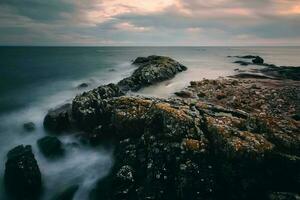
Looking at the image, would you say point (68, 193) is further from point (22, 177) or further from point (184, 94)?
point (184, 94)

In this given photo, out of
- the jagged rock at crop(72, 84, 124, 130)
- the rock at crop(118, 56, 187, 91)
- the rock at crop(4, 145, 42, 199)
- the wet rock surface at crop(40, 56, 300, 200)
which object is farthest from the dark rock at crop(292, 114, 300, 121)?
the rock at crop(118, 56, 187, 91)

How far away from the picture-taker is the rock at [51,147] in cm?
1908

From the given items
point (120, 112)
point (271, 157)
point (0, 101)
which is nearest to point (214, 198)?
point (271, 157)

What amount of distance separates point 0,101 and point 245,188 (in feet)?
100

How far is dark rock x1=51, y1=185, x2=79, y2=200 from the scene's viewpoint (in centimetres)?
1543

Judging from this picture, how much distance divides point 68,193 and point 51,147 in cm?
476

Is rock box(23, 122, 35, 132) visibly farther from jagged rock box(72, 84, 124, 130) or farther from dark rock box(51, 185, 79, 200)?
dark rock box(51, 185, 79, 200)

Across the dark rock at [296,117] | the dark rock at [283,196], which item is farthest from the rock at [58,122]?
the dark rock at [296,117]

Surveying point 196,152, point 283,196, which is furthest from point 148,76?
point 283,196

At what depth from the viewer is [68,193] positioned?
15.8 metres

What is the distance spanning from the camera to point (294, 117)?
734 inches

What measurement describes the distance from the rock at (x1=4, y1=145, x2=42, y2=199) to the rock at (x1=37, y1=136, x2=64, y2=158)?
268 cm

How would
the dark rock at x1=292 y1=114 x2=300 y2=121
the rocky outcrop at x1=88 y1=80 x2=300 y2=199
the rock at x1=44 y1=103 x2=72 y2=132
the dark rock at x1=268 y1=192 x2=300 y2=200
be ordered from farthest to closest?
the rock at x1=44 y1=103 x2=72 y2=132
the dark rock at x1=292 y1=114 x2=300 y2=121
the rocky outcrop at x1=88 y1=80 x2=300 y2=199
the dark rock at x1=268 y1=192 x2=300 y2=200

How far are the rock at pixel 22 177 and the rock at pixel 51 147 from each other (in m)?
A: 2.68
